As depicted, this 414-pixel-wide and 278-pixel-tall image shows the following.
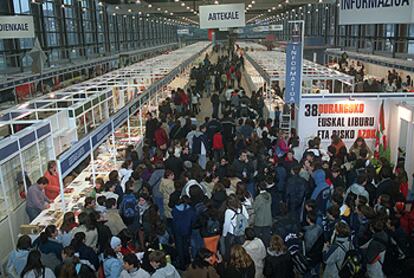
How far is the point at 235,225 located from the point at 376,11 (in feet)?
12.2

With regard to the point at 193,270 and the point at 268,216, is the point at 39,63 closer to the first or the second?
the point at 268,216

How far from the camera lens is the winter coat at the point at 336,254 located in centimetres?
484

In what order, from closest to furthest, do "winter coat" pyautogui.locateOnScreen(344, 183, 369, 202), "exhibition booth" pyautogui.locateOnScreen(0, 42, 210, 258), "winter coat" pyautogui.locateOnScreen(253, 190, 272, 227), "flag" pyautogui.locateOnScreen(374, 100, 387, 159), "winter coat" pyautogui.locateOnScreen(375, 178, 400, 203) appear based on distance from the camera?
"winter coat" pyautogui.locateOnScreen(253, 190, 272, 227), "winter coat" pyautogui.locateOnScreen(344, 183, 369, 202), "winter coat" pyautogui.locateOnScreen(375, 178, 400, 203), "exhibition booth" pyautogui.locateOnScreen(0, 42, 210, 258), "flag" pyautogui.locateOnScreen(374, 100, 387, 159)

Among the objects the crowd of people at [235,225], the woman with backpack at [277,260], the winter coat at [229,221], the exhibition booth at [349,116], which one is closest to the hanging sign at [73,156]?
the crowd of people at [235,225]

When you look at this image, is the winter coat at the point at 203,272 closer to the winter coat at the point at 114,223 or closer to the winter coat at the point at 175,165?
the winter coat at the point at 114,223

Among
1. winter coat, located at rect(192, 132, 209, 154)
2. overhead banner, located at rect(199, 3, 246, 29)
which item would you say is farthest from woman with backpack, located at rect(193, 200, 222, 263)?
overhead banner, located at rect(199, 3, 246, 29)

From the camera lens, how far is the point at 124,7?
26.5 meters

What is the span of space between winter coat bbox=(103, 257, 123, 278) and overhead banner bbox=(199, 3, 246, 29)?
10691 millimetres

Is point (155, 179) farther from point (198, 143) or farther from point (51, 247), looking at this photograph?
point (198, 143)

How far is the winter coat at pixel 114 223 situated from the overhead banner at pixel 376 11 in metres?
4.45

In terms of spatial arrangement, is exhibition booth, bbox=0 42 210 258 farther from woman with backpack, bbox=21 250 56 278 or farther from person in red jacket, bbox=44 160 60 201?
woman with backpack, bbox=21 250 56 278

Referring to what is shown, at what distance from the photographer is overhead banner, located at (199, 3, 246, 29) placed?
46.5 ft

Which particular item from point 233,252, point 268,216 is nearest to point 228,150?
point 268,216

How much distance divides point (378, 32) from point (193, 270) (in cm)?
2307
